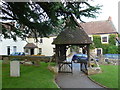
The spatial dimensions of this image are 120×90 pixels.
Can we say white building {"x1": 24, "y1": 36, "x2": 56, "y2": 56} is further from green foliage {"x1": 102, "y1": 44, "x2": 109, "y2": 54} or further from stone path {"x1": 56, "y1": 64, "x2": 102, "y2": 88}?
stone path {"x1": 56, "y1": 64, "x2": 102, "y2": 88}

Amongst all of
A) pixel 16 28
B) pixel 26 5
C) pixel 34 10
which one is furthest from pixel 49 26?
pixel 16 28

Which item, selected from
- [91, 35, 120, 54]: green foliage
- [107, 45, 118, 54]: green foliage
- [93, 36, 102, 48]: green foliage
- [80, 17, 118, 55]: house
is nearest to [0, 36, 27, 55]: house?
[80, 17, 118, 55]: house

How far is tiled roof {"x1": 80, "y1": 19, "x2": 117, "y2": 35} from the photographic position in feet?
111

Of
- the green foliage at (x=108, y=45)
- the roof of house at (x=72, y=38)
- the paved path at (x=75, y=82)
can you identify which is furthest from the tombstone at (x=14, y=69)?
the green foliage at (x=108, y=45)

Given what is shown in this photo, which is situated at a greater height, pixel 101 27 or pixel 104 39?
pixel 101 27

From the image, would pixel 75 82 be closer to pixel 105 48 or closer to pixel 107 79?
pixel 107 79

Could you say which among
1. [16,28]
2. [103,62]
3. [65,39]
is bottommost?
[103,62]

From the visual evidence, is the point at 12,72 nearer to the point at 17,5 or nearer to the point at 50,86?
the point at 50,86

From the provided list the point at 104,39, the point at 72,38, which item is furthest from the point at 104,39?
the point at 72,38

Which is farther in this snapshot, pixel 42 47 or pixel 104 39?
pixel 42 47

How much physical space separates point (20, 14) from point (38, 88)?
5091 mm

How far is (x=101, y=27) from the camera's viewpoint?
35.8 m

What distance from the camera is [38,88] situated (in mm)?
8484

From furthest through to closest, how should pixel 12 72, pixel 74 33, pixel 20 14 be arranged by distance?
pixel 74 33 < pixel 12 72 < pixel 20 14
